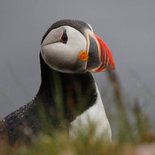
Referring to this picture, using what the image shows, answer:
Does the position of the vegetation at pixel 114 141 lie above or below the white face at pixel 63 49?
above

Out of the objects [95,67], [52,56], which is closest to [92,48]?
[95,67]

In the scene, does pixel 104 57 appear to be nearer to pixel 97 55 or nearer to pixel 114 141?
pixel 97 55

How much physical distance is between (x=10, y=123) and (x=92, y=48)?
1842 millimetres

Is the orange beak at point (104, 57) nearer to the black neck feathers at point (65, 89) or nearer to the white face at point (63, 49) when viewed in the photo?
the black neck feathers at point (65, 89)

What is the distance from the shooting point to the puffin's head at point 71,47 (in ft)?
30.0

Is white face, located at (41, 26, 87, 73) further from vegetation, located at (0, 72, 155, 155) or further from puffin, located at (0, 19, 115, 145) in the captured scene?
vegetation, located at (0, 72, 155, 155)

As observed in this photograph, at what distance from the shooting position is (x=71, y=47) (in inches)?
377

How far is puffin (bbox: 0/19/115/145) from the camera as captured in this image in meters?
8.34

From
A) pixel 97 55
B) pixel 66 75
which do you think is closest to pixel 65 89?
pixel 66 75

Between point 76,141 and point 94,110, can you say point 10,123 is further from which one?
point 76,141

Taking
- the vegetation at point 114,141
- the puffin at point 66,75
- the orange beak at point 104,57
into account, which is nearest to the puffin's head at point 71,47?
the puffin at point 66,75

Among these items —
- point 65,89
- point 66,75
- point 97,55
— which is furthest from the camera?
point 66,75

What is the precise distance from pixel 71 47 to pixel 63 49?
16 cm

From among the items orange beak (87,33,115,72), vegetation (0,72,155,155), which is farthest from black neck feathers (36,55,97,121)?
vegetation (0,72,155,155)
